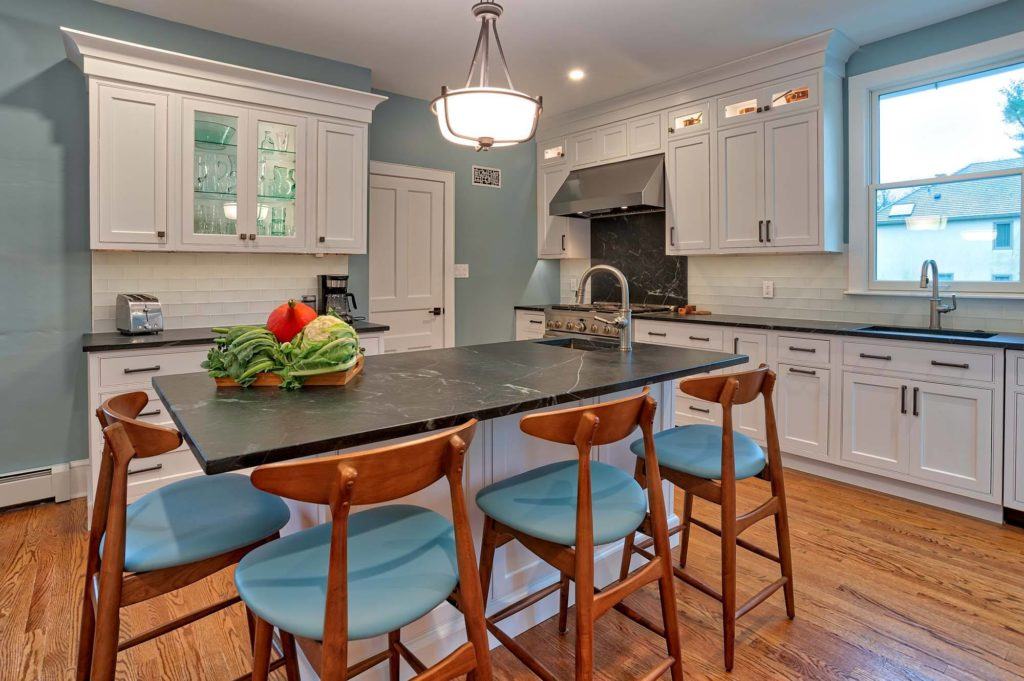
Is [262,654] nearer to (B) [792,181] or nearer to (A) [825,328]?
(A) [825,328]

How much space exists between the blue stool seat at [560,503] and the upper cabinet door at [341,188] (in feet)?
8.94

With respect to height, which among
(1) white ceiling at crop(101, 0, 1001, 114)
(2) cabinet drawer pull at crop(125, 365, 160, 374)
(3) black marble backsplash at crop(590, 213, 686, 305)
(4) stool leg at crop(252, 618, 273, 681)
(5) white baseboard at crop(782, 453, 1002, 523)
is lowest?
(5) white baseboard at crop(782, 453, 1002, 523)

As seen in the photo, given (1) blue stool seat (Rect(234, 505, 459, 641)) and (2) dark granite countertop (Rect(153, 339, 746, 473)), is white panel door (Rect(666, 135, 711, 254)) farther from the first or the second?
(1) blue stool seat (Rect(234, 505, 459, 641))

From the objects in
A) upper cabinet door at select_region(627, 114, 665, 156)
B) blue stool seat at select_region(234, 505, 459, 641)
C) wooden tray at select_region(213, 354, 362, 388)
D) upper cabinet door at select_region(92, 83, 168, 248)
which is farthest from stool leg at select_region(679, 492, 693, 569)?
upper cabinet door at select_region(627, 114, 665, 156)

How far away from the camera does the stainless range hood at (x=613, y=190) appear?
15.2 ft

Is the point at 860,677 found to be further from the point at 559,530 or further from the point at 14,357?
the point at 14,357

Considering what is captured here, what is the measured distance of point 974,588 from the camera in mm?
2307

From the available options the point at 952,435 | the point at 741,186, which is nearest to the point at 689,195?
the point at 741,186

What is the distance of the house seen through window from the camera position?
3.33 m

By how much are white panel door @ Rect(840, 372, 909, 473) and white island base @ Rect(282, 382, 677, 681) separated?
1.90m

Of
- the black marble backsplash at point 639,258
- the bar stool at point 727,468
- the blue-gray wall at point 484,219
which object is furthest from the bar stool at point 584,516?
the blue-gray wall at point 484,219

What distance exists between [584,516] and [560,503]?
0.22 m

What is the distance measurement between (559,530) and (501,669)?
0.73 metres

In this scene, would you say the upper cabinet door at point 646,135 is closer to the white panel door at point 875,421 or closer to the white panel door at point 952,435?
the white panel door at point 875,421
